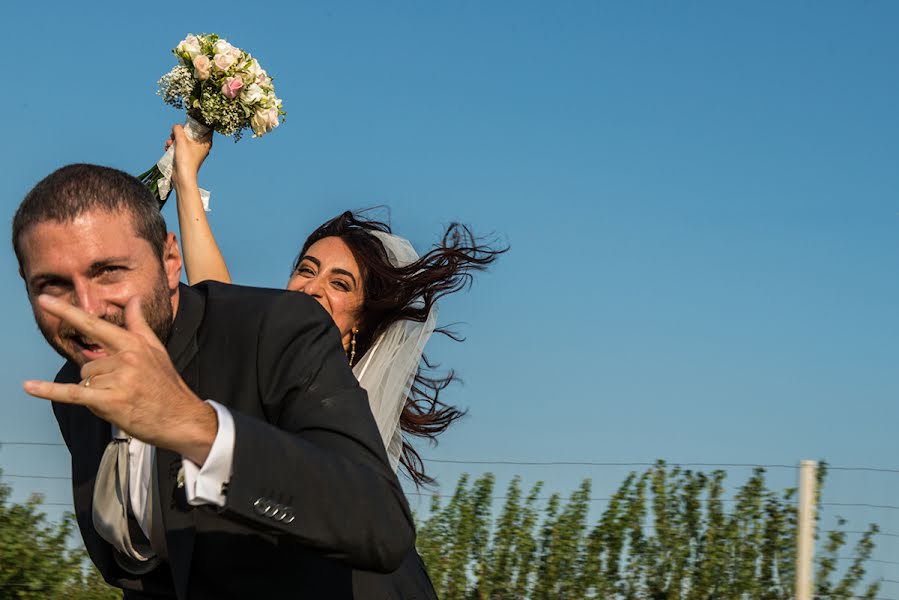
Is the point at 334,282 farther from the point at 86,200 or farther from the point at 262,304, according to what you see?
the point at 86,200

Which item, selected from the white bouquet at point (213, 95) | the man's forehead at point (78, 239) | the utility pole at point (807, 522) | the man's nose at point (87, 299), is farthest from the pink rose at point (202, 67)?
the utility pole at point (807, 522)

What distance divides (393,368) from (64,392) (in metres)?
3.49

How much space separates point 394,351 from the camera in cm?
564

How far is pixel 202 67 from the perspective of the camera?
5.14m

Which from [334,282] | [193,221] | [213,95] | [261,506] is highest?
[213,95]

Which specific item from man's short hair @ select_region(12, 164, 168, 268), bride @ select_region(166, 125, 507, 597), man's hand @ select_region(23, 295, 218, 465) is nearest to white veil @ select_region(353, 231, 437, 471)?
bride @ select_region(166, 125, 507, 597)

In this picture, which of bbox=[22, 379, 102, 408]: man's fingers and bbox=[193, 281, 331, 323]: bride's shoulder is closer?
bbox=[22, 379, 102, 408]: man's fingers

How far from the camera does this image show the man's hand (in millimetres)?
2025

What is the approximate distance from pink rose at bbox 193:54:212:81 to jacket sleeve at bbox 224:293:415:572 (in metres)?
2.77

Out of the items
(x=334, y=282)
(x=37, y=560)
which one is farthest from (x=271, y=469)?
(x=37, y=560)

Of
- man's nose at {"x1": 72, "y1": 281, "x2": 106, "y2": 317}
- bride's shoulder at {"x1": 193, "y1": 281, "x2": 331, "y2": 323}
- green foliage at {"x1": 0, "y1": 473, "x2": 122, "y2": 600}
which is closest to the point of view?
man's nose at {"x1": 72, "y1": 281, "x2": 106, "y2": 317}

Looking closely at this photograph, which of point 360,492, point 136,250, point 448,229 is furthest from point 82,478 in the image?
point 448,229

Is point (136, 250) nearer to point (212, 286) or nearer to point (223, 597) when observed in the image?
point (212, 286)

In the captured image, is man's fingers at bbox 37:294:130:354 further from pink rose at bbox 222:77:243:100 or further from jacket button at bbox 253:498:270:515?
pink rose at bbox 222:77:243:100
